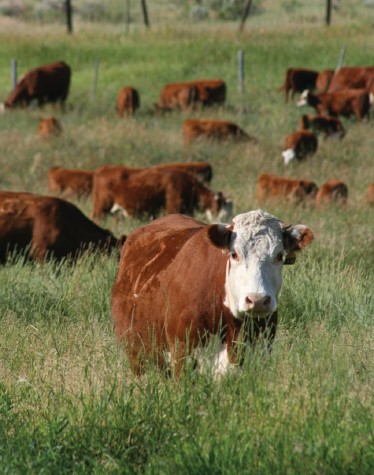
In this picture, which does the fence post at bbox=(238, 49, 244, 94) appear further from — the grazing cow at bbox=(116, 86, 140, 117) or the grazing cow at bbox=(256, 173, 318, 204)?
Result: the grazing cow at bbox=(256, 173, 318, 204)

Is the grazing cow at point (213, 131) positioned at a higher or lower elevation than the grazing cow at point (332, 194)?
lower

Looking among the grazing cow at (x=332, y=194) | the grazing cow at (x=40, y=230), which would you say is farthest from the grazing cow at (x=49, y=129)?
the grazing cow at (x=40, y=230)

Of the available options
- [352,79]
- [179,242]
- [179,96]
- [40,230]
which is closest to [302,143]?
[179,96]

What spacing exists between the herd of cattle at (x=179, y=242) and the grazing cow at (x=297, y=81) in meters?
7.24

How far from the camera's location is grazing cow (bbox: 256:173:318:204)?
16359 millimetres

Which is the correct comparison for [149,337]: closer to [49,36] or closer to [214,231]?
[214,231]

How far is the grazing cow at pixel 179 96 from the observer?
2845 centimetres

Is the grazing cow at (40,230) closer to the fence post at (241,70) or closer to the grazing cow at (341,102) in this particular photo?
the grazing cow at (341,102)

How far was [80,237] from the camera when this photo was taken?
1081 centimetres

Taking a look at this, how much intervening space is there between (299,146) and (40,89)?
11.2 meters

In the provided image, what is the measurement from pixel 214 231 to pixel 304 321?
204cm

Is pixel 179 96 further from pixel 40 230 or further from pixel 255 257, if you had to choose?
pixel 255 257

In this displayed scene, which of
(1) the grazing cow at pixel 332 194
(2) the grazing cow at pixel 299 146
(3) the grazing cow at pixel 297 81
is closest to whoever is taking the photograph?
(1) the grazing cow at pixel 332 194

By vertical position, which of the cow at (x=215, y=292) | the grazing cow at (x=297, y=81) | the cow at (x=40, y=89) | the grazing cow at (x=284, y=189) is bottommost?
the cow at (x=40, y=89)
